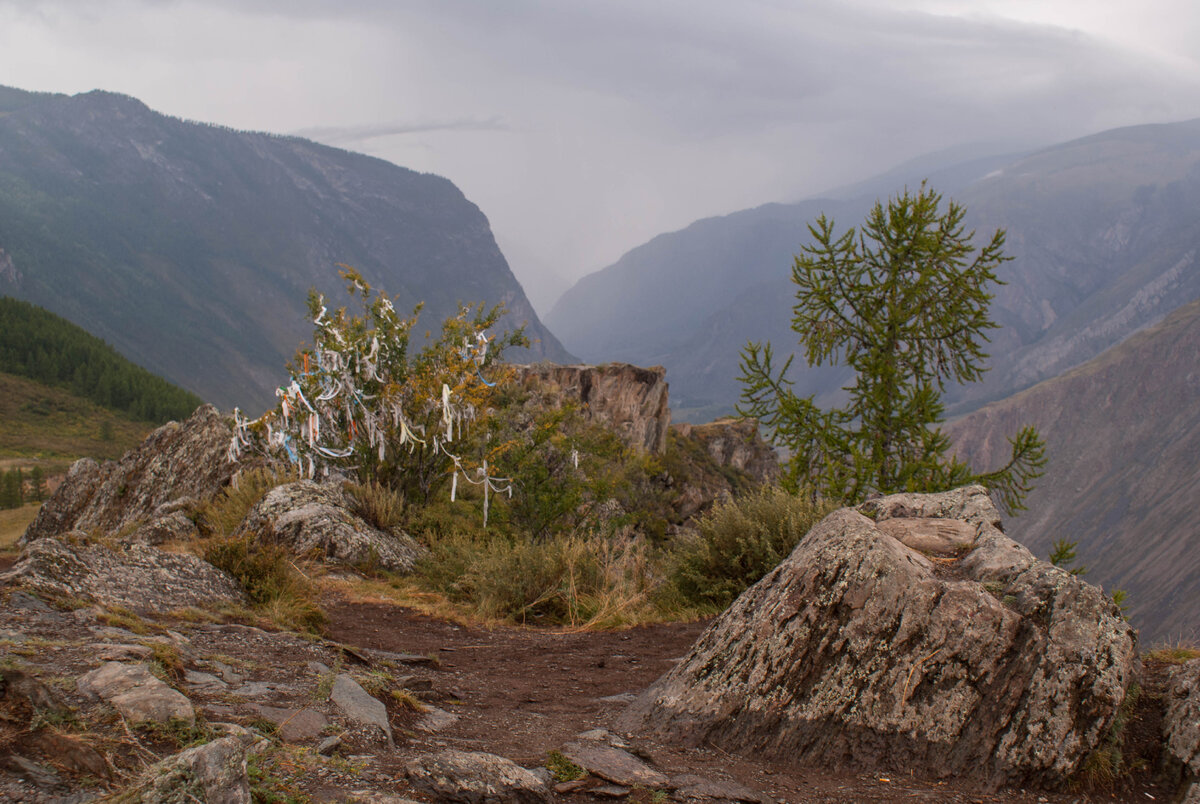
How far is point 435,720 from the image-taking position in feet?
15.1

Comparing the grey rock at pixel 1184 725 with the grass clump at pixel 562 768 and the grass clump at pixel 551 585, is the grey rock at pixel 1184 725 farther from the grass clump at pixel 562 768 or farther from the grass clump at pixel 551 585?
the grass clump at pixel 551 585

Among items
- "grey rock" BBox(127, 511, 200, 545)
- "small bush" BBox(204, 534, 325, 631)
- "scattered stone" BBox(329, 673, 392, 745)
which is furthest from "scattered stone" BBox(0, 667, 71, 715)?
"grey rock" BBox(127, 511, 200, 545)

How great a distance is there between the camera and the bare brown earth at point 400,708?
310 centimetres

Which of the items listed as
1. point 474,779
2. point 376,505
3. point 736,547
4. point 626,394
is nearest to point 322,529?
point 376,505

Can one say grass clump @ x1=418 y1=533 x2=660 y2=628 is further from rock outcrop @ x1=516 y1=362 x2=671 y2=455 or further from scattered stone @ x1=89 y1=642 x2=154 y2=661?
rock outcrop @ x1=516 y1=362 x2=671 y2=455

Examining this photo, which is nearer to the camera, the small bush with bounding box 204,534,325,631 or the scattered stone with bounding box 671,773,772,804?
the scattered stone with bounding box 671,773,772,804

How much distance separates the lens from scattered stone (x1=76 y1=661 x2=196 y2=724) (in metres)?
3.32

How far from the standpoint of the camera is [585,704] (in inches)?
221

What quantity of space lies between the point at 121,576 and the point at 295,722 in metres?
3.95

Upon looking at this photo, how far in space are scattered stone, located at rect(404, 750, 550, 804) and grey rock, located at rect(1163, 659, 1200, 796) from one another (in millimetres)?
3143

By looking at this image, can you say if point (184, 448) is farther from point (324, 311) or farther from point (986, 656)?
point (986, 656)

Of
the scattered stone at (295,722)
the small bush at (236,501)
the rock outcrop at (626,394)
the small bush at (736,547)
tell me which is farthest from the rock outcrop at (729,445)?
the scattered stone at (295,722)

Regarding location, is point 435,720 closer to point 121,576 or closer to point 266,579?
point 121,576

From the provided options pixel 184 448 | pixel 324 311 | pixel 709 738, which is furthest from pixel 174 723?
pixel 184 448
